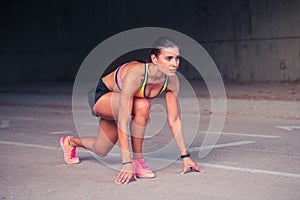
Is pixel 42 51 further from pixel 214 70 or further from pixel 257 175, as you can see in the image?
pixel 257 175

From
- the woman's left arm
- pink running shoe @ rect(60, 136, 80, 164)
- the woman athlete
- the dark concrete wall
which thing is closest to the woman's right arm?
the woman athlete

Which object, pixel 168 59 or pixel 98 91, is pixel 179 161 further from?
pixel 168 59

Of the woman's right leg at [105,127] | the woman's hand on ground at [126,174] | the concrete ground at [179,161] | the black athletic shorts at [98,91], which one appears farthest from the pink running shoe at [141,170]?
the black athletic shorts at [98,91]

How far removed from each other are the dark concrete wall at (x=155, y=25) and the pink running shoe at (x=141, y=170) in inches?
436

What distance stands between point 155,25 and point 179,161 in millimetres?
13158

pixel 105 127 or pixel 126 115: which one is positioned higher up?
pixel 126 115

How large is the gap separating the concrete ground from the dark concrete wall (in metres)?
3.75

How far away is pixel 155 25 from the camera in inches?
790

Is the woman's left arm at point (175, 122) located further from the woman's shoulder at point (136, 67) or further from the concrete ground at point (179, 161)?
the woman's shoulder at point (136, 67)

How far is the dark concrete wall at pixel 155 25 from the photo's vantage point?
17.0 metres

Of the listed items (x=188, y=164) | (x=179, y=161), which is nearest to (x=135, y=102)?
(x=188, y=164)

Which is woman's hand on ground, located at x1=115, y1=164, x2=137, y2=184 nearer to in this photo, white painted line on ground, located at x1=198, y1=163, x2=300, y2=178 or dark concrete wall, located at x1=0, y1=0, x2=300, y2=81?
white painted line on ground, located at x1=198, y1=163, x2=300, y2=178

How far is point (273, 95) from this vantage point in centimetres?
1402

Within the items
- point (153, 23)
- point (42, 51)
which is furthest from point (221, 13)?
point (42, 51)
